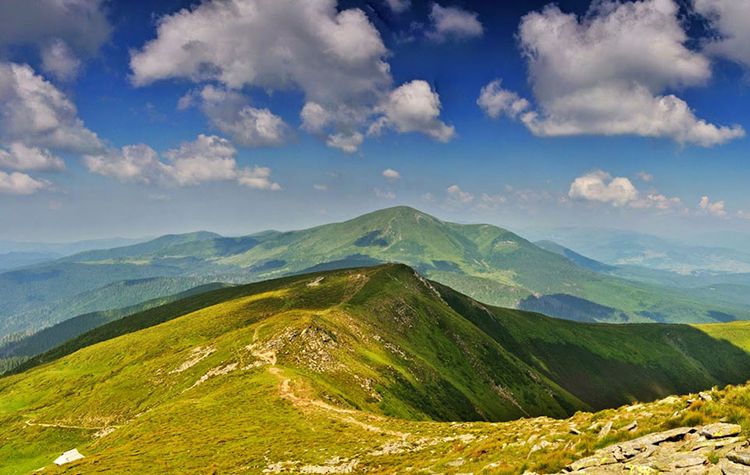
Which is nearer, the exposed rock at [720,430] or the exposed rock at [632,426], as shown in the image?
the exposed rock at [720,430]

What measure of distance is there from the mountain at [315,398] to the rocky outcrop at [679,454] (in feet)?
6.17

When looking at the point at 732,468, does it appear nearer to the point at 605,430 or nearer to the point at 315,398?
the point at 605,430

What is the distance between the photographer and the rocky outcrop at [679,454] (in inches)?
619

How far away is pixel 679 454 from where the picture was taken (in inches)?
693

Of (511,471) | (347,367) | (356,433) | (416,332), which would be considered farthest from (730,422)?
(416,332)

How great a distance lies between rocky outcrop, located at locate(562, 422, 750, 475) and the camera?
1572cm

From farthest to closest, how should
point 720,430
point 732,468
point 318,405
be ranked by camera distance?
point 318,405 < point 720,430 < point 732,468

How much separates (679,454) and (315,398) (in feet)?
211

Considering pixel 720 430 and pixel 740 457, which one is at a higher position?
pixel 740 457

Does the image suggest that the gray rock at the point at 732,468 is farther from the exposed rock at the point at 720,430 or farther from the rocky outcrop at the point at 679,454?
the exposed rock at the point at 720,430

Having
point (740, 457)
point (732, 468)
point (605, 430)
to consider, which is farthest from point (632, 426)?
point (732, 468)

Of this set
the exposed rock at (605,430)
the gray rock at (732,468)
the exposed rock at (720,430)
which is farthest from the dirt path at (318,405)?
the gray rock at (732,468)

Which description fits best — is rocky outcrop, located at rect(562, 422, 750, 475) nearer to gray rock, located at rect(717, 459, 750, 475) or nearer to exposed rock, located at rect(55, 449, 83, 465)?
gray rock, located at rect(717, 459, 750, 475)

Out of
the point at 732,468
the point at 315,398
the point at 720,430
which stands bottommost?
the point at 315,398
